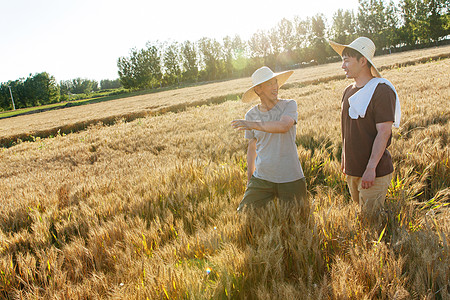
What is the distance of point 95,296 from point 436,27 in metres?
83.1

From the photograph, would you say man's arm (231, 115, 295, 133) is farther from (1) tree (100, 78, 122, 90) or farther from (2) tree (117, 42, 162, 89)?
(1) tree (100, 78, 122, 90)

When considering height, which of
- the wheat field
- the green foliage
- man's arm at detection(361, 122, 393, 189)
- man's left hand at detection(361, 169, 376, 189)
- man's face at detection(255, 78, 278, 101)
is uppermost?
the green foliage

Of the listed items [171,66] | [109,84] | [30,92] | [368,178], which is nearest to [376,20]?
[171,66]

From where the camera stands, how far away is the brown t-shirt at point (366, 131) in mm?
2436

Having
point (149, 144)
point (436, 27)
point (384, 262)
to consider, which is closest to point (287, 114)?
point (384, 262)

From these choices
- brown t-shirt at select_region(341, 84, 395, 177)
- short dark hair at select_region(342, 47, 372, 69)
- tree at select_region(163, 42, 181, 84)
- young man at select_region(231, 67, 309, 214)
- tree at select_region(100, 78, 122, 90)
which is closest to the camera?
brown t-shirt at select_region(341, 84, 395, 177)

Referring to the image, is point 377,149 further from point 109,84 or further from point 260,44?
point 109,84

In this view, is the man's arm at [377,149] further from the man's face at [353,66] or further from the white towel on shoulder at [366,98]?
the man's face at [353,66]

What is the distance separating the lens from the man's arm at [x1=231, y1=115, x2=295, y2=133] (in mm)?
2756

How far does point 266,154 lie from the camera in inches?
130

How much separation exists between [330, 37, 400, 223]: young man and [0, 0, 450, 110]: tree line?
7882 cm

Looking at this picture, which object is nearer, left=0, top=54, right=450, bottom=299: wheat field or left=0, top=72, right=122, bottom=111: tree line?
left=0, top=54, right=450, bottom=299: wheat field

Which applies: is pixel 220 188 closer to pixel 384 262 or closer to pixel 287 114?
pixel 287 114

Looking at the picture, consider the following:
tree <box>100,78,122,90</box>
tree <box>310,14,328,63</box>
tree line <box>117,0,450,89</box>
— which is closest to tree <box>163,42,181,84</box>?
tree line <box>117,0,450,89</box>
